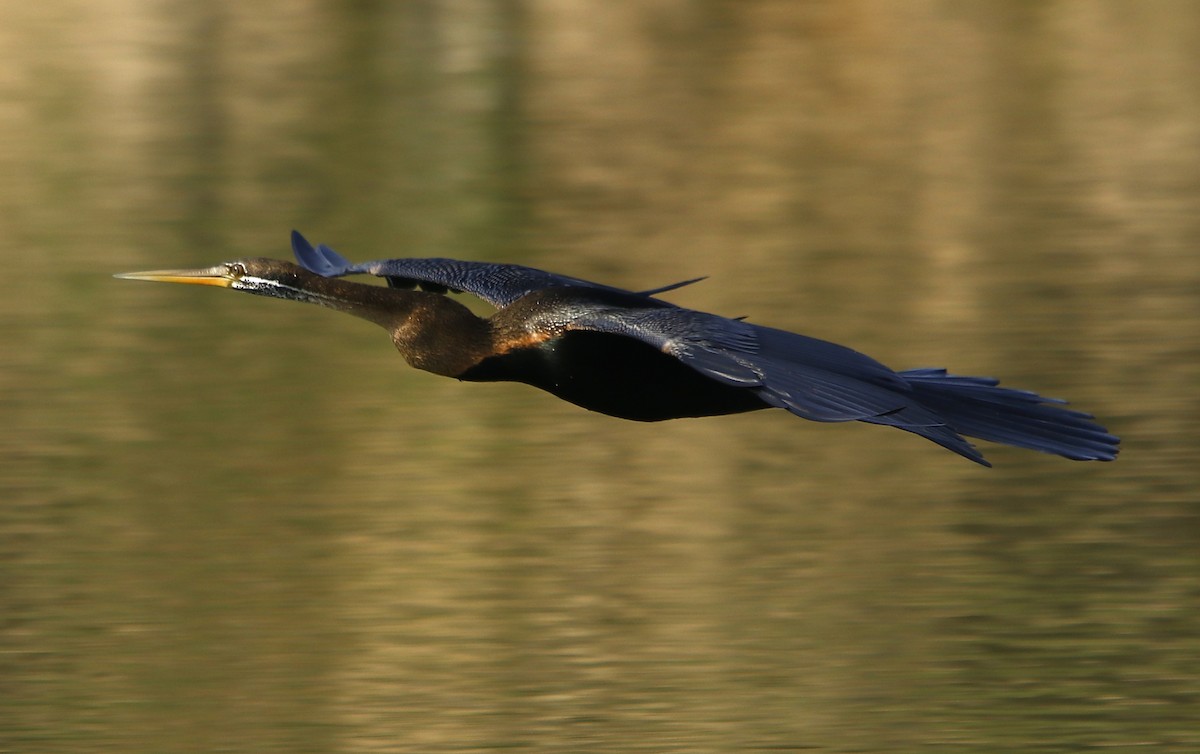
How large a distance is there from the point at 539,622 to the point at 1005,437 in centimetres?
215

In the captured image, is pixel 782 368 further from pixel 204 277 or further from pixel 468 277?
pixel 204 277

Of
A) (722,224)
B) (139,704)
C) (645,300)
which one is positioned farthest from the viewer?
(722,224)

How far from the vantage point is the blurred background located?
19.5 ft

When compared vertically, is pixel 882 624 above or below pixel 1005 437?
below

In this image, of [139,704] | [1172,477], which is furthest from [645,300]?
[1172,477]

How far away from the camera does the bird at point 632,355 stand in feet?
13.1

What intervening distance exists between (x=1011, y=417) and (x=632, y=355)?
97cm

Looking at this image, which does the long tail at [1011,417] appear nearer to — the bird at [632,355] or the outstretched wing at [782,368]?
the bird at [632,355]

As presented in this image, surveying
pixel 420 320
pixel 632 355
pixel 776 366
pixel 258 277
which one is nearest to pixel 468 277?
pixel 420 320

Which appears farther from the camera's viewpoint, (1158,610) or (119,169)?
(119,169)

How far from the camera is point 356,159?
35.3ft

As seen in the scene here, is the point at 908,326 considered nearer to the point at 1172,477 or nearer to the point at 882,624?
the point at 1172,477

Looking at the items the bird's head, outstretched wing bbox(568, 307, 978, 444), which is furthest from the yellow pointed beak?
outstretched wing bbox(568, 307, 978, 444)

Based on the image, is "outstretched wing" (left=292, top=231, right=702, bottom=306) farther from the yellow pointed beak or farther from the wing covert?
the wing covert
